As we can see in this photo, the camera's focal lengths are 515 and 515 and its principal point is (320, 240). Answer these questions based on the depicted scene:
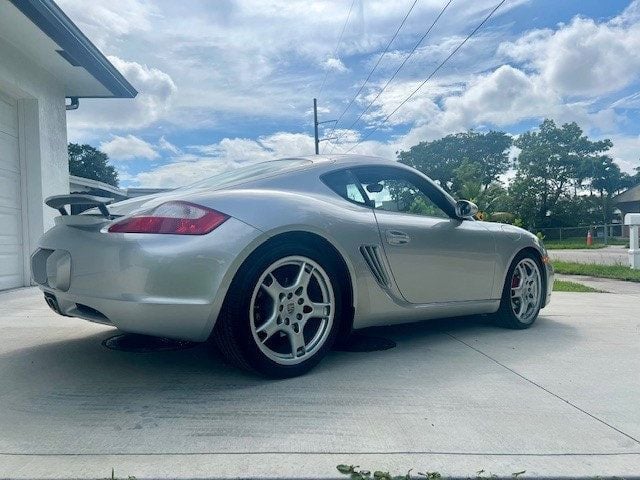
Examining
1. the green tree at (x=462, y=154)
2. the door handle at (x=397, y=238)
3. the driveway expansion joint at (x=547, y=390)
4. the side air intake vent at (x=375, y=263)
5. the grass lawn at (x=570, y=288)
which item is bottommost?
the grass lawn at (x=570, y=288)

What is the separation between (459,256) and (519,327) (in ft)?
3.70

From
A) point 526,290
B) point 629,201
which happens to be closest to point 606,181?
point 629,201

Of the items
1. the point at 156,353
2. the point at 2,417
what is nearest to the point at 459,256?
the point at 156,353

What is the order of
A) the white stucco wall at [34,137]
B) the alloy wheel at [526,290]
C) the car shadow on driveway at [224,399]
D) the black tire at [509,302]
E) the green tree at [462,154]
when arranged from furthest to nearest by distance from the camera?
the green tree at [462,154], the white stucco wall at [34,137], the alloy wheel at [526,290], the black tire at [509,302], the car shadow on driveway at [224,399]

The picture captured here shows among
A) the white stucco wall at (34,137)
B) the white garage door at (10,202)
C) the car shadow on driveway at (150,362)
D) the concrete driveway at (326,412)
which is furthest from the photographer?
the white stucco wall at (34,137)

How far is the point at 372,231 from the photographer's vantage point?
323cm

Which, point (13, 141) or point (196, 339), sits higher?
point (13, 141)

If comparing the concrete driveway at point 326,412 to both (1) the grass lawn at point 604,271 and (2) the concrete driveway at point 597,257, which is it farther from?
(2) the concrete driveway at point 597,257

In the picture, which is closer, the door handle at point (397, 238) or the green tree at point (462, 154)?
the door handle at point (397, 238)

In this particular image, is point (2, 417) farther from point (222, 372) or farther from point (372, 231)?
point (372, 231)

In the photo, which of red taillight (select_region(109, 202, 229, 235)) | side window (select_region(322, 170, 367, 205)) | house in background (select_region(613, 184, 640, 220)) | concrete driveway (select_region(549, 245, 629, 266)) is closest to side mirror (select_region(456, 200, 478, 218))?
side window (select_region(322, 170, 367, 205))

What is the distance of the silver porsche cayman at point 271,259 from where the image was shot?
99.4 inches

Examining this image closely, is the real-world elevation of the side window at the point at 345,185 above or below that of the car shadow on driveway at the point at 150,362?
above

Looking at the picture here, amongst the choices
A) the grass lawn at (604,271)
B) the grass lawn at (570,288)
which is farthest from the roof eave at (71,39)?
the grass lawn at (604,271)
